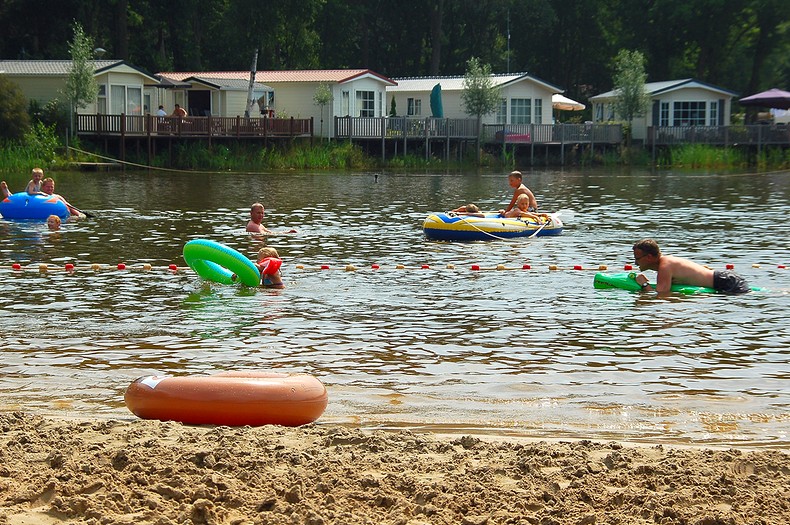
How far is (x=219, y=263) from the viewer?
16578mm

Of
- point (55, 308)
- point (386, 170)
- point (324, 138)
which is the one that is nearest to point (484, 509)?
point (55, 308)

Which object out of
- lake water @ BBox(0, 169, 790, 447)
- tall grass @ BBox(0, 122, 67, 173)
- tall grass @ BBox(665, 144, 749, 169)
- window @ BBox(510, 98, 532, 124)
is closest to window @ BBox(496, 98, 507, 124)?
window @ BBox(510, 98, 532, 124)

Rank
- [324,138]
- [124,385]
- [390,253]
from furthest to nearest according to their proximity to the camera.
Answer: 1. [324,138]
2. [390,253]
3. [124,385]

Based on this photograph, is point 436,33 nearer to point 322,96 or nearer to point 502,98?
point 502,98

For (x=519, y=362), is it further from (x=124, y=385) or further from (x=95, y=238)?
(x=95, y=238)

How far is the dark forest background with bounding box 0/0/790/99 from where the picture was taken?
69125 millimetres

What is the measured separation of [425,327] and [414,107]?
167ft

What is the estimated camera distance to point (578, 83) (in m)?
85.5

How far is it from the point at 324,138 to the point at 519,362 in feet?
147

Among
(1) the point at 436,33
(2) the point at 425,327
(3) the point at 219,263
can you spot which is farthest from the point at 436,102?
(2) the point at 425,327

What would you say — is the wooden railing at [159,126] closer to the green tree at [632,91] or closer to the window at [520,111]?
the window at [520,111]

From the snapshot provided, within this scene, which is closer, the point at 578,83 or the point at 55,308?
the point at 55,308

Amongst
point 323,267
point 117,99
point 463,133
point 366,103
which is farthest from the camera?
point 366,103

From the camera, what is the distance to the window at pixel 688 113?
64188 millimetres
